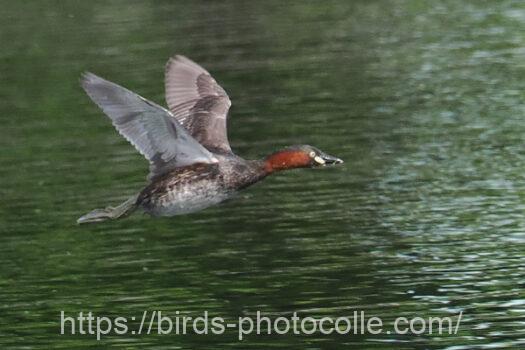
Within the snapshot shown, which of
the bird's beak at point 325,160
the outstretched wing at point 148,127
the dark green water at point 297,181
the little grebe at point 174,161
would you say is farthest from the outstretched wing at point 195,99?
the dark green water at point 297,181

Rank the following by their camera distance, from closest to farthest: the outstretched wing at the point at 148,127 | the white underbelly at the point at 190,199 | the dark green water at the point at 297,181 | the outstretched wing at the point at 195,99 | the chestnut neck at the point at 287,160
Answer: the outstretched wing at the point at 148,127, the chestnut neck at the point at 287,160, the white underbelly at the point at 190,199, the outstretched wing at the point at 195,99, the dark green water at the point at 297,181

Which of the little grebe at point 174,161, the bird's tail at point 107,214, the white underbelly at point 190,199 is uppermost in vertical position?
the little grebe at point 174,161

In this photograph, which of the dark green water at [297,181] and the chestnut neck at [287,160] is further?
the dark green water at [297,181]

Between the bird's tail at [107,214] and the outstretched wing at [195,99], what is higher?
the outstretched wing at [195,99]

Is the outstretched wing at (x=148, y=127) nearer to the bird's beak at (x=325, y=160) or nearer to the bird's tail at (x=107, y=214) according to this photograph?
the bird's tail at (x=107, y=214)

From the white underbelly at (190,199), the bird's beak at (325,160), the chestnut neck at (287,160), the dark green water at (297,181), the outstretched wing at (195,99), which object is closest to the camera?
the bird's beak at (325,160)

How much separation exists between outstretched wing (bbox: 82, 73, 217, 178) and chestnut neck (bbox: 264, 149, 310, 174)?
60 centimetres

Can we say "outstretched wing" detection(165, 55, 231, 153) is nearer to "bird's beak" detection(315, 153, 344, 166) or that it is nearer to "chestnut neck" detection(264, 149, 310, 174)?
"chestnut neck" detection(264, 149, 310, 174)

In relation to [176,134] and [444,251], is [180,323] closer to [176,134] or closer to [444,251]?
[176,134]

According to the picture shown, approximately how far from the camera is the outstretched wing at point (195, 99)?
17469mm

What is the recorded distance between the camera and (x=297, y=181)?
24.7 meters

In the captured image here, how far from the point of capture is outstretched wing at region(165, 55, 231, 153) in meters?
17.5

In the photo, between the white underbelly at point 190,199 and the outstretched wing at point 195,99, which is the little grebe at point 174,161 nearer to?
the white underbelly at point 190,199

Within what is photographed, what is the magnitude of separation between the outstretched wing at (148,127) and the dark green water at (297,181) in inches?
80.5
